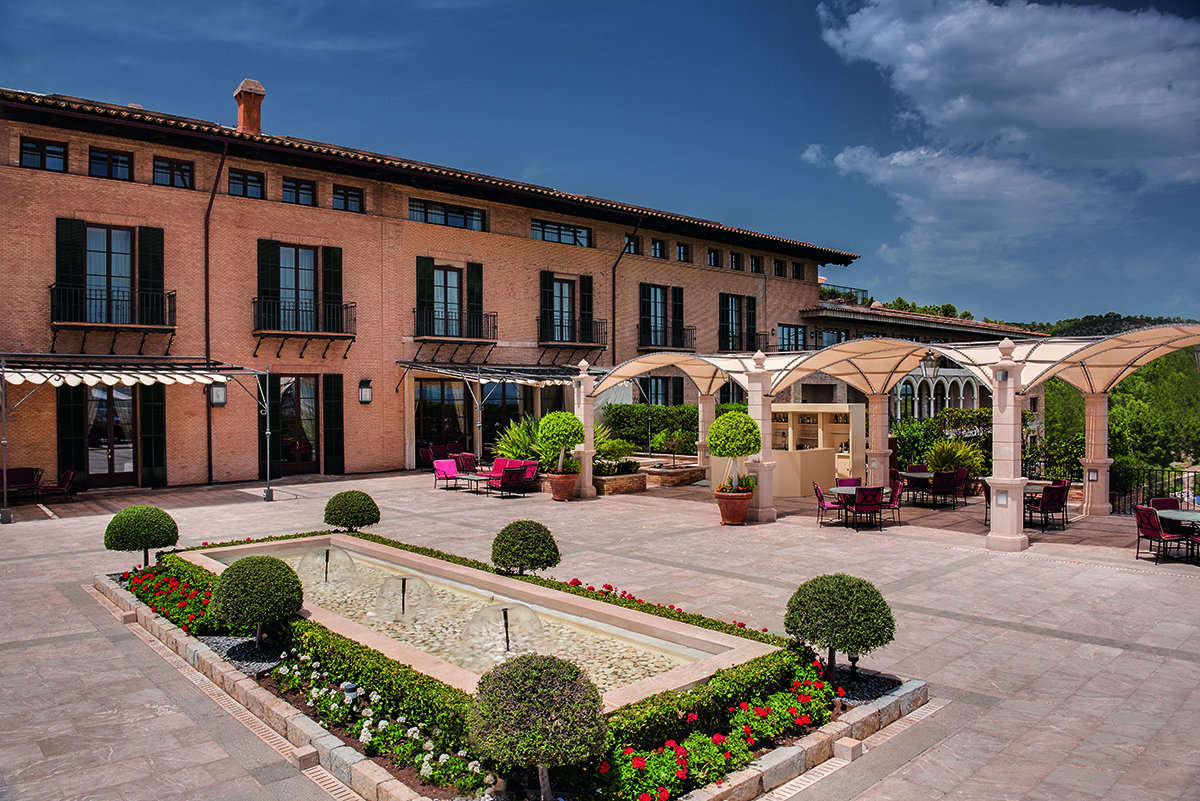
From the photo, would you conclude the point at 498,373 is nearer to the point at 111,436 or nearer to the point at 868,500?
the point at 111,436

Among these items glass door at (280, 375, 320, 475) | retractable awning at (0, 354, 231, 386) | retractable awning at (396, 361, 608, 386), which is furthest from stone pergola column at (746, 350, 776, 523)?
glass door at (280, 375, 320, 475)

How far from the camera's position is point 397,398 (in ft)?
74.1

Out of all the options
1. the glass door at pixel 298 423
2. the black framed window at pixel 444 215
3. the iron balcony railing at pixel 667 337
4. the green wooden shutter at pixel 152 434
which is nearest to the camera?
the green wooden shutter at pixel 152 434

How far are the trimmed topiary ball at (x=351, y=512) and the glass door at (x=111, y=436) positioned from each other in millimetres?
10444

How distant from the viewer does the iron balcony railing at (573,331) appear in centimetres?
2619

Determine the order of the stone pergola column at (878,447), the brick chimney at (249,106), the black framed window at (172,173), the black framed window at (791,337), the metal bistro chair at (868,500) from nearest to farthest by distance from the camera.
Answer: the metal bistro chair at (868,500) < the stone pergola column at (878,447) < the black framed window at (172,173) < the brick chimney at (249,106) < the black framed window at (791,337)

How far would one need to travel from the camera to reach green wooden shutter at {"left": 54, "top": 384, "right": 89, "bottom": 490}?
17219mm

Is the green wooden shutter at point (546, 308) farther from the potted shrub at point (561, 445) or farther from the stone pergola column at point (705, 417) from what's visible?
the potted shrub at point (561, 445)

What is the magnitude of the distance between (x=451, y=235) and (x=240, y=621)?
19.1 metres

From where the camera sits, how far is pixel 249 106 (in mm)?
22031

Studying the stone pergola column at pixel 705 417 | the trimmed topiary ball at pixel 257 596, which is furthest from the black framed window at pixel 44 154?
the stone pergola column at pixel 705 417

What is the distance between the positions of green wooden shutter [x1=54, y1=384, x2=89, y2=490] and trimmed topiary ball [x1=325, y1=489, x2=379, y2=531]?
1021cm

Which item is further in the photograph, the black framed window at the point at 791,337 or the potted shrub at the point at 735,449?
the black framed window at the point at 791,337

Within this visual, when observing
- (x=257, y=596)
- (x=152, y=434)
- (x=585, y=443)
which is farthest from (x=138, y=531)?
(x=152, y=434)
